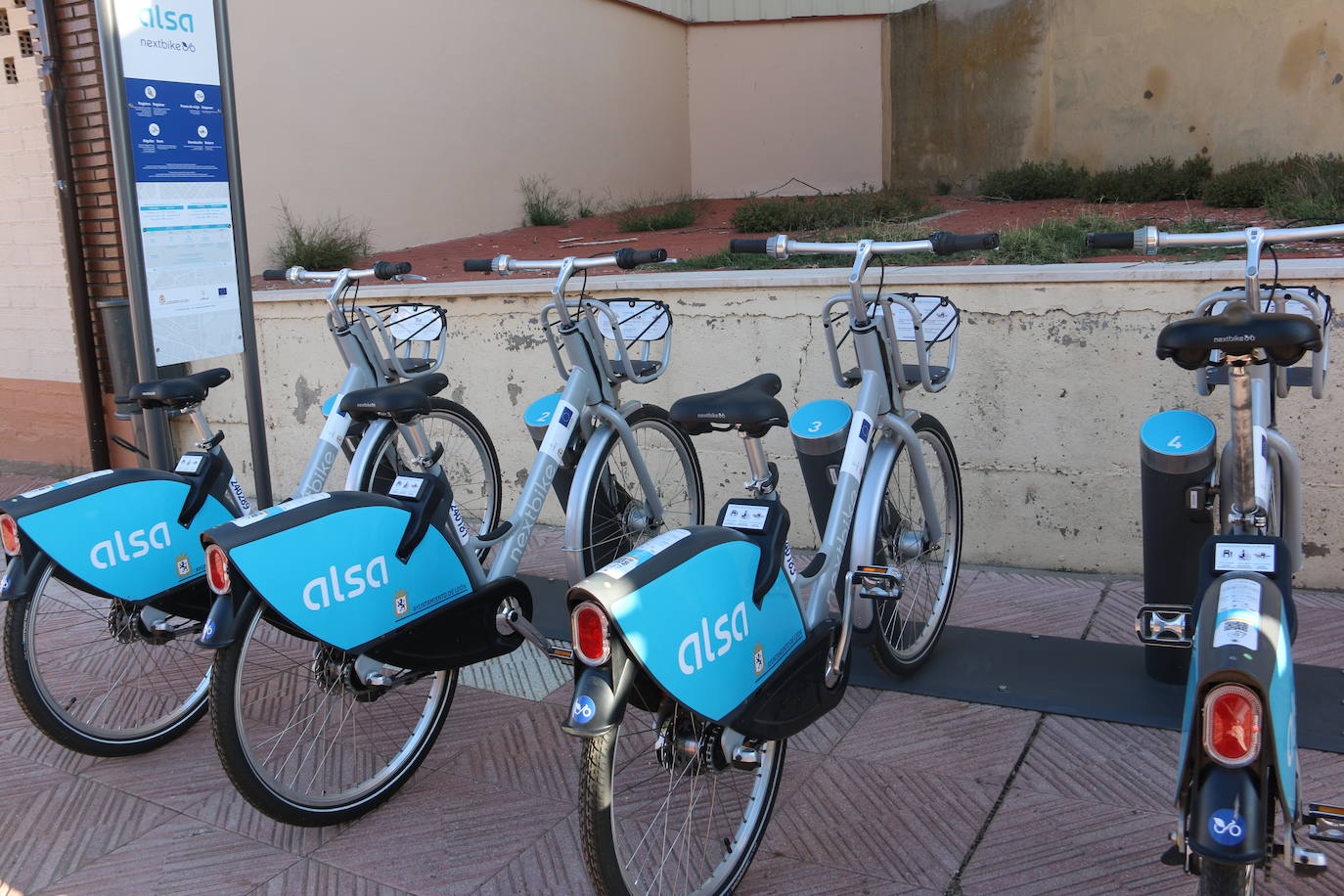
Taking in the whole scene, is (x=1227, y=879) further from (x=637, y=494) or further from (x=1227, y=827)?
(x=637, y=494)

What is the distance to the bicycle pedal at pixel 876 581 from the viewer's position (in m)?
3.00

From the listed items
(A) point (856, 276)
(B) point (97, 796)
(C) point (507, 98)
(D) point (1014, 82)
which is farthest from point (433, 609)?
(D) point (1014, 82)

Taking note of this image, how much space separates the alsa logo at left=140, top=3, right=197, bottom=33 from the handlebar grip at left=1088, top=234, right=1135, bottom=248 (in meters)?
3.57

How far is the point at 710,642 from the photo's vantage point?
233cm

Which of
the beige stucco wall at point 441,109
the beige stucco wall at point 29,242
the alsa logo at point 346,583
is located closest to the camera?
the alsa logo at point 346,583

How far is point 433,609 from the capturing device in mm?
3082

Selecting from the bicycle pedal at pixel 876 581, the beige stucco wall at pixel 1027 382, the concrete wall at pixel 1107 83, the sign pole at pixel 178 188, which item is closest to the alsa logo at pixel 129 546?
the sign pole at pixel 178 188

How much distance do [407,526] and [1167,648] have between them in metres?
2.34

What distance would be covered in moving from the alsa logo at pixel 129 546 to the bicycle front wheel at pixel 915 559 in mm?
2152

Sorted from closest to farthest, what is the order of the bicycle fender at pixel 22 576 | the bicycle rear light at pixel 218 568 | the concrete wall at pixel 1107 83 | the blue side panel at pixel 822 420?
the bicycle rear light at pixel 218 568 → the bicycle fender at pixel 22 576 → the blue side panel at pixel 822 420 → the concrete wall at pixel 1107 83

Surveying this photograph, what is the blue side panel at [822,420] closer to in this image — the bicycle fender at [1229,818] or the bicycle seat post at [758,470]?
the bicycle seat post at [758,470]

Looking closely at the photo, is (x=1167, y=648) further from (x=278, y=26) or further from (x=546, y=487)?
(x=278, y=26)

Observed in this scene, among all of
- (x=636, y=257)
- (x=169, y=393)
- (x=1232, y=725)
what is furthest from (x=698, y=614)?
(x=169, y=393)

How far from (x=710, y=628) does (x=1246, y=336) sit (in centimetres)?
120
